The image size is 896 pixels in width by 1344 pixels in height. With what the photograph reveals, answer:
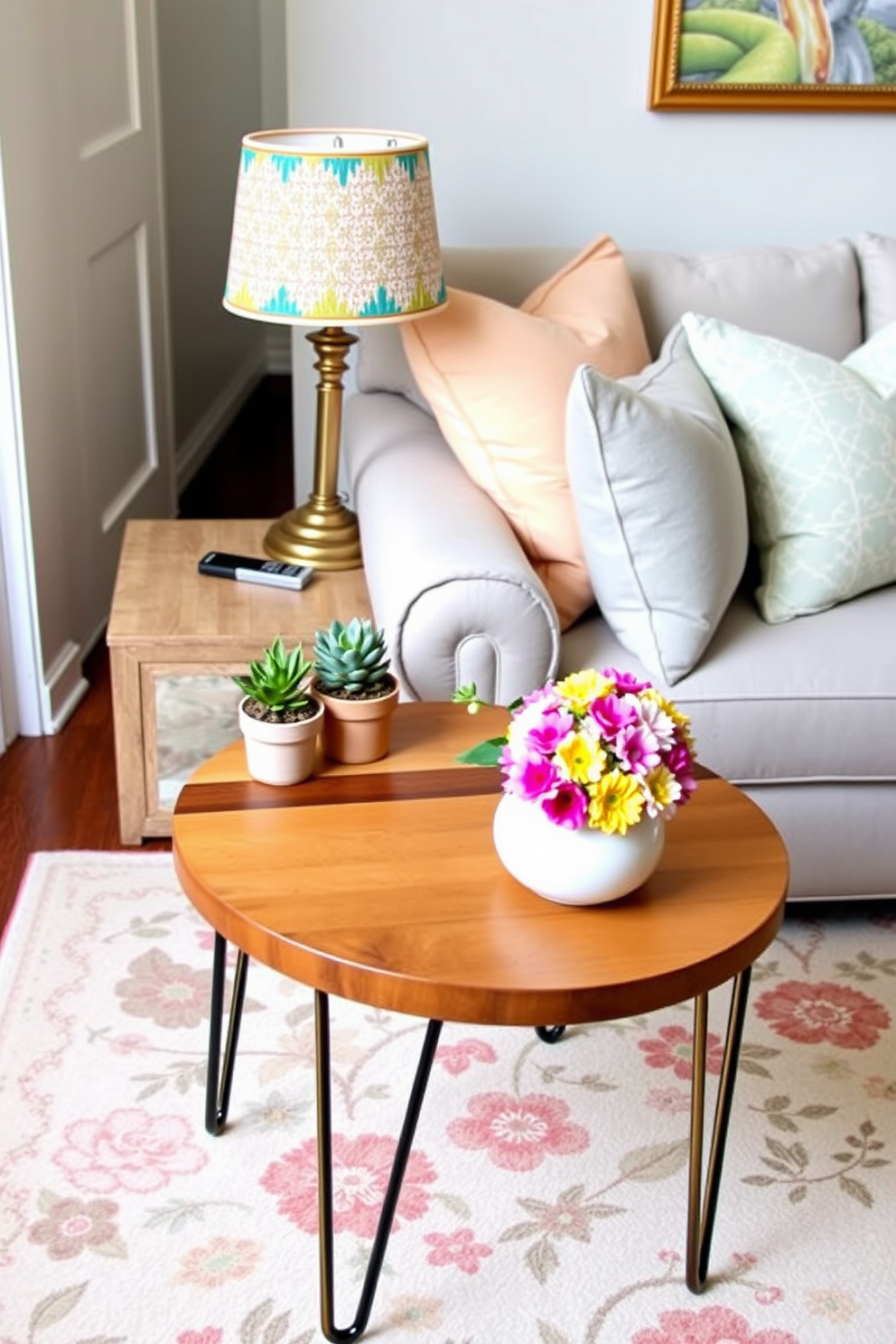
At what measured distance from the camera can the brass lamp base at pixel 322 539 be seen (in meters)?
2.47

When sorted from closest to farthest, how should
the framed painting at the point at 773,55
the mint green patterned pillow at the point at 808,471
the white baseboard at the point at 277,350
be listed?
the mint green patterned pillow at the point at 808,471 < the framed painting at the point at 773,55 < the white baseboard at the point at 277,350

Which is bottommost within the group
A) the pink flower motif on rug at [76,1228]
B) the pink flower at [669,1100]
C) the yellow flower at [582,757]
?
the pink flower at [669,1100]

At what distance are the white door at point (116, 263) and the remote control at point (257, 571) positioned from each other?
62 centimetres

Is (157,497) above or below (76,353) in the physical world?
below

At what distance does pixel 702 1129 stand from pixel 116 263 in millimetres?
2225

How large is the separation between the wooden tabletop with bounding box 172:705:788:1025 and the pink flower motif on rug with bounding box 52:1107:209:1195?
18.3 inches

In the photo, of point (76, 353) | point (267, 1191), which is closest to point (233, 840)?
point (267, 1191)

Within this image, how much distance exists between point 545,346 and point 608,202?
27.4 inches

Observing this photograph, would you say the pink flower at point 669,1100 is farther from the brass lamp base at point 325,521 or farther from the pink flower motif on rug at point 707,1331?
the brass lamp base at point 325,521

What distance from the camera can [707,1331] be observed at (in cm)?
158

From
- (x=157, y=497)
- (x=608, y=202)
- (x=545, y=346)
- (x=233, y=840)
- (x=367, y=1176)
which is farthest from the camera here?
(x=157, y=497)

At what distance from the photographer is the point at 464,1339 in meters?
1.56

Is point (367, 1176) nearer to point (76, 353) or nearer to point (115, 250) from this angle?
point (76, 353)

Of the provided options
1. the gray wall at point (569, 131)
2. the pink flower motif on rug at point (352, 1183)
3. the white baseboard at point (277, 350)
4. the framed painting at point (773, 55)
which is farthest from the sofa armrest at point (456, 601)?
the white baseboard at point (277, 350)
